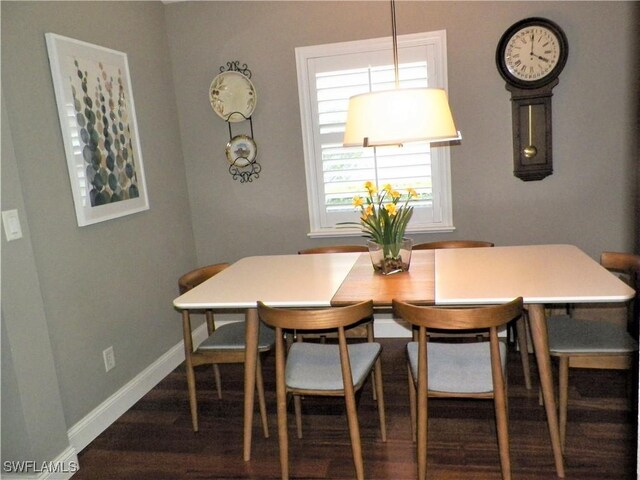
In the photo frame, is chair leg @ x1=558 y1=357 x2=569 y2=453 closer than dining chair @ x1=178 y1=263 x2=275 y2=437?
Yes

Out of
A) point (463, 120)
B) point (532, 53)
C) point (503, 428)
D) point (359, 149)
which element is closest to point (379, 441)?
point (503, 428)

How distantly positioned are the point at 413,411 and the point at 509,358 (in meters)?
1.12

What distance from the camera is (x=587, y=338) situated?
226 cm

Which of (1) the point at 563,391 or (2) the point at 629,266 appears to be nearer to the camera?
(1) the point at 563,391

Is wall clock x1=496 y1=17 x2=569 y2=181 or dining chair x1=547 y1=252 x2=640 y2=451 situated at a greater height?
wall clock x1=496 y1=17 x2=569 y2=181

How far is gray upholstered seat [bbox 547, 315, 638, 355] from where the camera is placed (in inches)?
85.7

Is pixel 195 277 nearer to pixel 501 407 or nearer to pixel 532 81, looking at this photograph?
pixel 501 407

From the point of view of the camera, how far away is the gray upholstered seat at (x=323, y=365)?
2.14 m

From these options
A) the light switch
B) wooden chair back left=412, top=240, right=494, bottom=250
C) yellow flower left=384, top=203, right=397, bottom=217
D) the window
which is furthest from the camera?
the window

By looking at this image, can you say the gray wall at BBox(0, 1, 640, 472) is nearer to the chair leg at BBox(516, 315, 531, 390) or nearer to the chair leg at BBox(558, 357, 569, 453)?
the chair leg at BBox(516, 315, 531, 390)

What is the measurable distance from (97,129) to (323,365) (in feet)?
5.83

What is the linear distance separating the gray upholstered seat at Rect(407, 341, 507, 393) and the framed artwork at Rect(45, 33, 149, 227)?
183 cm

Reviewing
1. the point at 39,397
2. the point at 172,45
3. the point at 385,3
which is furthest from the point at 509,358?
the point at 172,45

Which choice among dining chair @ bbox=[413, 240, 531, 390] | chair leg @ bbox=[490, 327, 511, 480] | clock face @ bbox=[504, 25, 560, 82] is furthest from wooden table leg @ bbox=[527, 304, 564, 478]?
clock face @ bbox=[504, 25, 560, 82]
